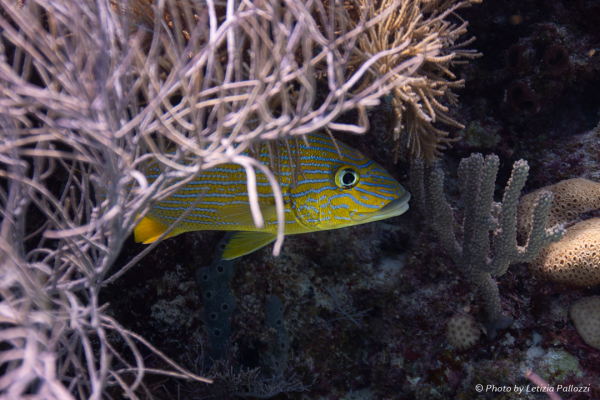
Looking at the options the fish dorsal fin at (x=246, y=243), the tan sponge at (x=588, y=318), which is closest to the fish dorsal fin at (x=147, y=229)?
the fish dorsal fin at (x=246, y=243)

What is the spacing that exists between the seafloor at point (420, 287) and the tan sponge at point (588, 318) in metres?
0.06

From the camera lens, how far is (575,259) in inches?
103

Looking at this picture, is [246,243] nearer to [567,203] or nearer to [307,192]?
[307,192]

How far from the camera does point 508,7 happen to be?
348 centimetres

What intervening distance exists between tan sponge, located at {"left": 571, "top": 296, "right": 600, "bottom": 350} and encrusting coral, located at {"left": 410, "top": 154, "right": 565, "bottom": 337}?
21.3 inches

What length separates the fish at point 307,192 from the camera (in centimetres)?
223

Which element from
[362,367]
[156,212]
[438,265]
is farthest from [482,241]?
[156,212]

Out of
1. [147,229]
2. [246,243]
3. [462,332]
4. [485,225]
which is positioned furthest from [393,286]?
[147,229]

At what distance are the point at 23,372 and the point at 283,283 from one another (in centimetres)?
244

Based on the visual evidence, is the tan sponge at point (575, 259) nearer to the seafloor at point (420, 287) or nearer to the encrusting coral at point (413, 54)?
the seafloor at point (420, 287)

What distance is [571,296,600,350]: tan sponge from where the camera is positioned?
257 centimetres

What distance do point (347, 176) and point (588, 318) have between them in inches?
96.5

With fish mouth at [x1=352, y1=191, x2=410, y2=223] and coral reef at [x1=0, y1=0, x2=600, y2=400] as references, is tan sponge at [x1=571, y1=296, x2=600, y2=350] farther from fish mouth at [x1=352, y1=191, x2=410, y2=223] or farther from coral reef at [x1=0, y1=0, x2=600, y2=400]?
fish mouth at [x1=352, y1=191, x2=410, y2=223]

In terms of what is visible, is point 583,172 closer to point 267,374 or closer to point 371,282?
point 371,282
